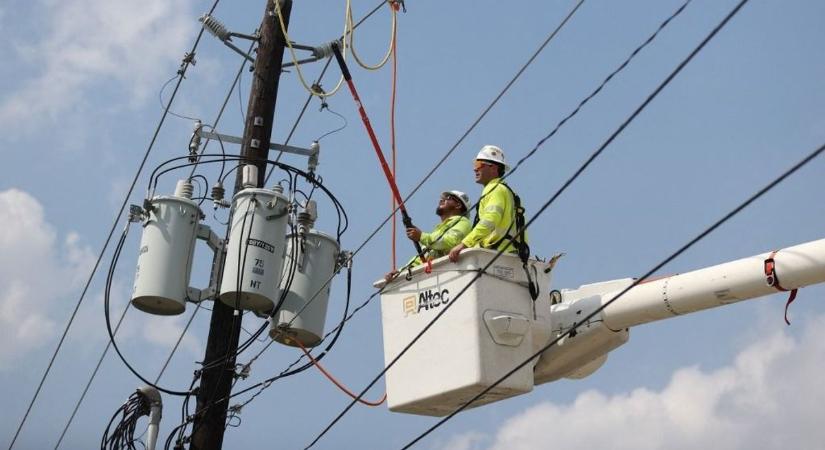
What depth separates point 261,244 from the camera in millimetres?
9734

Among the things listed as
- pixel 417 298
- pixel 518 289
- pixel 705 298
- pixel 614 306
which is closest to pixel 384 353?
pixel 417 298

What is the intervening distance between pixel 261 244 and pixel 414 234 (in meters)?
2.08

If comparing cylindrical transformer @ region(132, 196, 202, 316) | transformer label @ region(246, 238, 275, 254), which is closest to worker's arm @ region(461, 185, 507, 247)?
transformer label @ region(246, 238, 275, 254)

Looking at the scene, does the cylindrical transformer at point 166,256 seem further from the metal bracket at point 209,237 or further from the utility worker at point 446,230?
the utility worker at point 446,230

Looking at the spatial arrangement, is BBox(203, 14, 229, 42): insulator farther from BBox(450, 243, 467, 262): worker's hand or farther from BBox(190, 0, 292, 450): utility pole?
BBox(450, 243, 467, 262): worker's hand

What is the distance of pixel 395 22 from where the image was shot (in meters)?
9.94

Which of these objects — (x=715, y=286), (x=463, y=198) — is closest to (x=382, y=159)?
(x=463, y=198)

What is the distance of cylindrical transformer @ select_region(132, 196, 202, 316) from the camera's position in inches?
380

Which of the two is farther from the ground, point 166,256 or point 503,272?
point 166,256

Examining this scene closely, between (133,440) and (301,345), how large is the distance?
1704 mm

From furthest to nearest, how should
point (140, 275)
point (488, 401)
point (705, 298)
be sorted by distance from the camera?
point (140, 275) < point (488, 401) < point (705, 298)

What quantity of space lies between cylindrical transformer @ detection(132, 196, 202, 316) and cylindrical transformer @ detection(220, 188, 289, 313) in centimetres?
35

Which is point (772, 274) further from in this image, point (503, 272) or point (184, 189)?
point (184, 189)

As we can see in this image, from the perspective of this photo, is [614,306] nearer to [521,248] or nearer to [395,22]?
[521,248]
